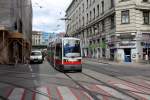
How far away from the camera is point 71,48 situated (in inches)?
938

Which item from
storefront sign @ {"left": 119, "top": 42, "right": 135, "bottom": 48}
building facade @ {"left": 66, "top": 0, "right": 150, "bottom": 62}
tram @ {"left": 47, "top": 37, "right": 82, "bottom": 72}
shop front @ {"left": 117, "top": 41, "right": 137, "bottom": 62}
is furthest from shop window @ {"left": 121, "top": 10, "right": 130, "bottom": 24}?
tram @ {"left": 47, "top": 37, "right": 82, "bottom": 72}

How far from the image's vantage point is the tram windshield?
23.7 m

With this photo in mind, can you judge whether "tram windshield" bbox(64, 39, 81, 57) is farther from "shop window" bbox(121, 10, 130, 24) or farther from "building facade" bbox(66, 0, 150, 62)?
"shop window" bbox(121, 10, 130, 24)

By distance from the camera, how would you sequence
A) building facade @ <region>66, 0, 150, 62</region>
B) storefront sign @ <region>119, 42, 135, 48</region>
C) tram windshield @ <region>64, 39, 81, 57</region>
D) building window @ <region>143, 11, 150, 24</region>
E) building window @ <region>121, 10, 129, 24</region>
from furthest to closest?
building window @ <region>143, 11, 150, 24</region>
building window @ <region>121, 10, 129, 24</region>
building facade @ <region>66, 0, 150, 62</region>
storefront sign @ <region>119, 42, 135, 48</region>
tram windshield @ <region>64, 39, 81, 57</region>

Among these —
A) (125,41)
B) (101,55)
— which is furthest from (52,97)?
(101,55)

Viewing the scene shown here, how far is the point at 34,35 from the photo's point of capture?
510ft

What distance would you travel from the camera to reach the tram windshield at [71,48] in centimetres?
2367

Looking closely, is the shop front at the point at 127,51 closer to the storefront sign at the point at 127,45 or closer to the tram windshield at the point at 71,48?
the storefront sign at the point at 127,45

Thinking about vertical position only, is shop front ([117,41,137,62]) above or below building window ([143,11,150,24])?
below

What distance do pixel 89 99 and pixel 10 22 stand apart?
95.6 feet

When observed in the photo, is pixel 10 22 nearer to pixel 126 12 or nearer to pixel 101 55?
pixel 126 12

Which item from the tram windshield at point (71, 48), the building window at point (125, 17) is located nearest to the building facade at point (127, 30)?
the building window at point (125, 17)

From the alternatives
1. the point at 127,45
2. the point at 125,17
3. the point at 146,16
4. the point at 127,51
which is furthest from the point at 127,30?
the point at 146,16

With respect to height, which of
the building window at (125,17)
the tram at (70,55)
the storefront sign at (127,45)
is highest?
the building window at (125,17)
